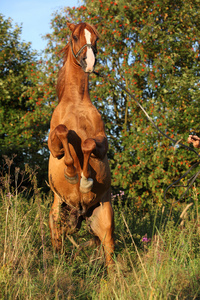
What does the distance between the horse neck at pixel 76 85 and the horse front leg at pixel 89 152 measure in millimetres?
490

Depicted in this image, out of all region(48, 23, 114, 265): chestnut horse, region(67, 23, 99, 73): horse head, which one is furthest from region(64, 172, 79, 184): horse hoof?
region(67, 23, 99, 73): horse head

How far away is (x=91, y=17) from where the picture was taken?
32.6ft

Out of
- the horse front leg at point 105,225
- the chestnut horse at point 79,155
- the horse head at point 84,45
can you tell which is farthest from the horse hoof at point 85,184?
the horse head at point 84,45

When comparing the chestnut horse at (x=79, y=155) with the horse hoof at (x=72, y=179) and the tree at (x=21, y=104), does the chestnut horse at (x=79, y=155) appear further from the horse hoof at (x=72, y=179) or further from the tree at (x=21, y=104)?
the tree at (x=21, y=104)

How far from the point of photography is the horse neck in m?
3.66

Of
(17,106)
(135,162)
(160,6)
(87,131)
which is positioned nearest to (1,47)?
(17,106)

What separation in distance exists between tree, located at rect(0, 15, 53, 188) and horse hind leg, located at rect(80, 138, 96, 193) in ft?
20.0

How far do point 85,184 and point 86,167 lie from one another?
173 millimetres

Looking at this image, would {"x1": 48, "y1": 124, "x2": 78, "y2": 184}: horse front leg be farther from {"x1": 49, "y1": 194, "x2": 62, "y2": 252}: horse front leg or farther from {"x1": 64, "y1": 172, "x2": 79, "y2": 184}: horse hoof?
{"x1": 49, "y1": 194, "x2": 62, "y2": 252}: horse front leg

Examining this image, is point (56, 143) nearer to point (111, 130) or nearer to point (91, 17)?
point (111, 130)

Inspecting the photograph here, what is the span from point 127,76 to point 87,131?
579 cm

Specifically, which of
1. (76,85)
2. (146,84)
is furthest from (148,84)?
(76,85)

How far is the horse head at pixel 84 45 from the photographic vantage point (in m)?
3.42

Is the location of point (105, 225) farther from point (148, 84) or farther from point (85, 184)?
point (148, 84)
